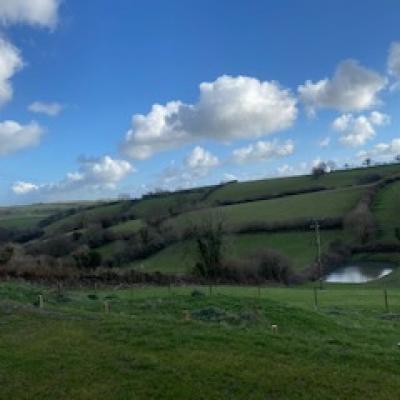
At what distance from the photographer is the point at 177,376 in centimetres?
1209

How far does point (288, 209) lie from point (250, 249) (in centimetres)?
2047

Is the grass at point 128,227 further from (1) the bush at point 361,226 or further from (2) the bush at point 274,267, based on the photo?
(1) the bush at point 361,226

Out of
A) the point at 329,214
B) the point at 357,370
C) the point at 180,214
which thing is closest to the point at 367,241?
→ the point at 329,214

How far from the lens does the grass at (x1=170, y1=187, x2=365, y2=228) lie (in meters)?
104

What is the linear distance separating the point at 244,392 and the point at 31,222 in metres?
167

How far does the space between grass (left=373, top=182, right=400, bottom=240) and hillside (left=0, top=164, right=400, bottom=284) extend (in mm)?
155

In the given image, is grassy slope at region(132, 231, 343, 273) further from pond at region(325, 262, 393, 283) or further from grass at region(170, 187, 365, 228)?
pond at region(325, 262, 393, 283)

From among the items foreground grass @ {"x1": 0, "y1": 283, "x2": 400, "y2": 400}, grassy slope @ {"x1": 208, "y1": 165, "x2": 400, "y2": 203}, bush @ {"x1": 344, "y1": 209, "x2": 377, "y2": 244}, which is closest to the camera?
foreground grass @ {"x1": 0, "y1": 283, "x2": 400, "y2": 400}

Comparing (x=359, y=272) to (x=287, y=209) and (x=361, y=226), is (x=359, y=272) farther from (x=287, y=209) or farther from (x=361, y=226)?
(x=287, y=209)

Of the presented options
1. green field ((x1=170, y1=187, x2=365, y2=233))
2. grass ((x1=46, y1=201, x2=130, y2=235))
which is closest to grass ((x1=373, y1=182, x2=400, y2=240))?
green field ((x1=170, y1=187, x2=365, y2=233))

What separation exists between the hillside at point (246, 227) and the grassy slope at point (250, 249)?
0.15 m

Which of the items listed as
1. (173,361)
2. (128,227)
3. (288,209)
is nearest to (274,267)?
(288,209)

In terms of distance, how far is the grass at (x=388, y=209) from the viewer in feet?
325

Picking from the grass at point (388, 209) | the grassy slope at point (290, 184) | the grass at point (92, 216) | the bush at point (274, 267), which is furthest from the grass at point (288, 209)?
the grass at point (92, 216)
